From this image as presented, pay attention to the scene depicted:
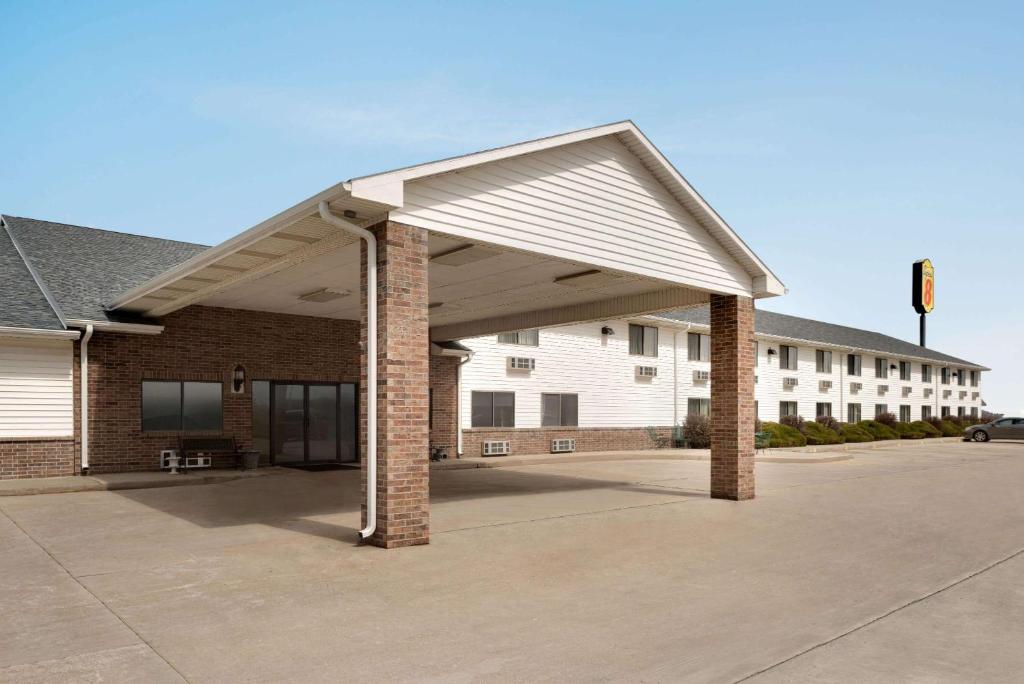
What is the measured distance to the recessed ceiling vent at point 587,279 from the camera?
1409 cm

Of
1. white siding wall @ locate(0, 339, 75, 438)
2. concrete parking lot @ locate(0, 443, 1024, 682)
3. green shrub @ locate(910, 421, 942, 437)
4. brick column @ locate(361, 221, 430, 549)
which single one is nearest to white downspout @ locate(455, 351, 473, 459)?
concrete parking lot @ locate(0, 443, 1024, 682)

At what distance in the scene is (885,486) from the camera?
16984 mm

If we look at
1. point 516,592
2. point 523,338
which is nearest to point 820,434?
point 523,338

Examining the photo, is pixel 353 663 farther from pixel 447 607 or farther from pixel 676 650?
pixel 676 650

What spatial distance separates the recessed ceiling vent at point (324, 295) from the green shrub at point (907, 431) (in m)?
35.8

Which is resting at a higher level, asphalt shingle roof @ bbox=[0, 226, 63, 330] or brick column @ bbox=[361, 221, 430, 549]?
asphalt shingle roof @ bbox=[0, 226, 63, 330]

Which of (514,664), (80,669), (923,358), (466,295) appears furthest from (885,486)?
(923,358)

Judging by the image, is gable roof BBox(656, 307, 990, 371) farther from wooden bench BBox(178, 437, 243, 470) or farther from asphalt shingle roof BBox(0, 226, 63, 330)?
asphalt shingle roof BBox(0, 226, 63, 330)

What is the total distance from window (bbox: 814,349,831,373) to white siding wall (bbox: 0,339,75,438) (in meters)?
35.1

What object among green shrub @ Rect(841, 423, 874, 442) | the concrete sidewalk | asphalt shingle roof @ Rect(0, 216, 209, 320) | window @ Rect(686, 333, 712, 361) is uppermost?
A: asphalt shingle roof @ Rect(0, 216, 209, 320)

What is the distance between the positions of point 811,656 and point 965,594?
9.47 ft

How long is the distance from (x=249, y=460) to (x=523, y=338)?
11027 mm

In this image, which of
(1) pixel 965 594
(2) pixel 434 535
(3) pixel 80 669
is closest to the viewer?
(3) pixel 80 669

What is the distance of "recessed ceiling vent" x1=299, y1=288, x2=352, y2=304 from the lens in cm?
1603
